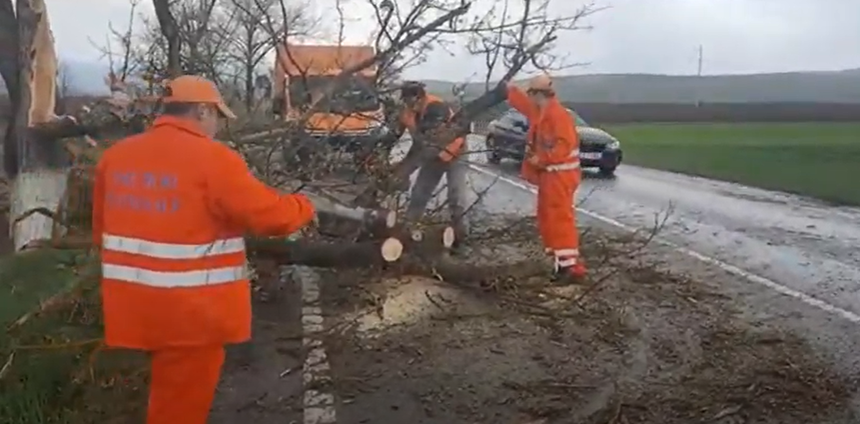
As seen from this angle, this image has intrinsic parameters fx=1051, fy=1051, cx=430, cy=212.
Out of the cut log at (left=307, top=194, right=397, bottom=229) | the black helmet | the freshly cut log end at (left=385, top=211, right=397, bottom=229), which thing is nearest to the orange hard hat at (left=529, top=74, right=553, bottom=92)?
the black helmet

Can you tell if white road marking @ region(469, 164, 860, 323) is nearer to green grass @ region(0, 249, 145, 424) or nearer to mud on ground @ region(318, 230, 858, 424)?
mud on ground @ region(318, 230, 858, 424)

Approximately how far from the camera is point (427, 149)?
8.49 metres

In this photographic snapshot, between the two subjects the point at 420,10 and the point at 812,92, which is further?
the point at 812,92

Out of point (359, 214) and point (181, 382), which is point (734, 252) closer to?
point (359, 214)

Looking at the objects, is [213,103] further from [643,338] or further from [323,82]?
[323,82]

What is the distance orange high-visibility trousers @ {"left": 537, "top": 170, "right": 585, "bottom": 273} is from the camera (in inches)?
325

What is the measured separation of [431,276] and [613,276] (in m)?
2.07

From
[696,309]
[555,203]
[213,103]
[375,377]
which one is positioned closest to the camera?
[213,103]

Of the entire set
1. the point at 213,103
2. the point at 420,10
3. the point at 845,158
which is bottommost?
the point at 845,158

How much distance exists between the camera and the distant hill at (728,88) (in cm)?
9425

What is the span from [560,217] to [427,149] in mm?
1200

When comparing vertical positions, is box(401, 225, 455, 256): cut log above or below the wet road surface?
above

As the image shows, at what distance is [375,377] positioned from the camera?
6047 mm

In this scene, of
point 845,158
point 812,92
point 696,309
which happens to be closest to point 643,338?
point 696,309
